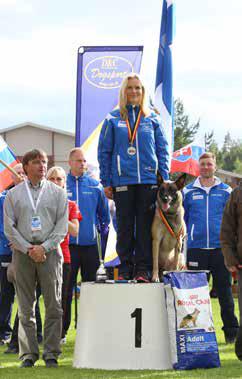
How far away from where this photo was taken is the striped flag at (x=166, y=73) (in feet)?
39.9

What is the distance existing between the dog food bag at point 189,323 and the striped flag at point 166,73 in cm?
490

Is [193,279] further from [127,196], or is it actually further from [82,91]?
[82,91]

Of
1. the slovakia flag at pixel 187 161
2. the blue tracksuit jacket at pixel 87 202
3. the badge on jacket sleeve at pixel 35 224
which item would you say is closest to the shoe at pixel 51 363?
the badge on jacket sleeve at pixel 35 224

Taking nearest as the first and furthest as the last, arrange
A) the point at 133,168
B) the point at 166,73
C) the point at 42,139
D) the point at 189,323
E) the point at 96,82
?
the point at 189,323 → the point at 133,168 → the point at 96,82 → the point at 166,73 → the point at 42,139

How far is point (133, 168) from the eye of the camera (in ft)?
24.6

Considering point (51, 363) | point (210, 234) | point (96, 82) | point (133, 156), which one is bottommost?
point (51, 363)

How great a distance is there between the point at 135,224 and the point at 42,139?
142ft

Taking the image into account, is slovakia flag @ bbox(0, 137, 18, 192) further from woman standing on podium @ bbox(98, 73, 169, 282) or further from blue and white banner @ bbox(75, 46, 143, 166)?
woman standing on podium @ bbox(98, 73, 169, 282)

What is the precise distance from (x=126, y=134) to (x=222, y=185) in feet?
7.65

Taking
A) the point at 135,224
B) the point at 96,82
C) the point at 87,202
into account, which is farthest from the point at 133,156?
the point at 96,82

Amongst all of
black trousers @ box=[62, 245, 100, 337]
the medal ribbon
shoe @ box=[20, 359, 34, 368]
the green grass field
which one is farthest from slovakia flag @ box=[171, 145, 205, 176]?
shoe @ box=[20, 359, 34, 368]

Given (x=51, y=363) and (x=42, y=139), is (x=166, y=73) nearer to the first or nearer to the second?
(x=51, y=363)

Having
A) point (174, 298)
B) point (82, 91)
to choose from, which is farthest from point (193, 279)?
point (82, 91)

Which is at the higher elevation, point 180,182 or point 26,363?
point 180,182
